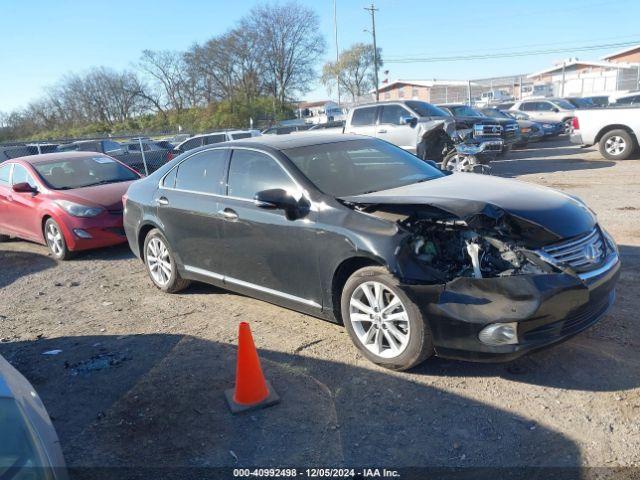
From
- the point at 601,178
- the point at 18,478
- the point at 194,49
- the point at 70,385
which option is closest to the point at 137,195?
the point at 70,385

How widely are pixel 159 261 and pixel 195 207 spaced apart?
1.04 metres

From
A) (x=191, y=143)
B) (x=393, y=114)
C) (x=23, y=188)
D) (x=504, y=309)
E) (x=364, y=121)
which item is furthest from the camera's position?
(x=191, y=143)

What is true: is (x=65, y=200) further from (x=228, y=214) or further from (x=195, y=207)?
(x=228, y=214)

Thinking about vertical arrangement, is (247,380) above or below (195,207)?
below

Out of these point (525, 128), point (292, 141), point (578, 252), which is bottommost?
point (525, 128)

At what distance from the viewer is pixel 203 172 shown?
5383 mm

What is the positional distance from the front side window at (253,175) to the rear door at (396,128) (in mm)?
8355

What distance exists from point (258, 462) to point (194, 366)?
1.38 metres

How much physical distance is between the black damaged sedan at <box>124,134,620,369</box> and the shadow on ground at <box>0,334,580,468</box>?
0.36 meters

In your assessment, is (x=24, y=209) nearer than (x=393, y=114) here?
Yes

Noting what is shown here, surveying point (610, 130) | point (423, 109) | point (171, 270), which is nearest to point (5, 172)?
point (171, 270)

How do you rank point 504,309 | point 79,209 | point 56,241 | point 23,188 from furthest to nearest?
point 23,188, point 56,241, point 79,209, point 504,309

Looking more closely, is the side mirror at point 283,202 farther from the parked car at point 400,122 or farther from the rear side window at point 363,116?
the rear side window at point 363,116

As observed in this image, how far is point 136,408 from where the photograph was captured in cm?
361
